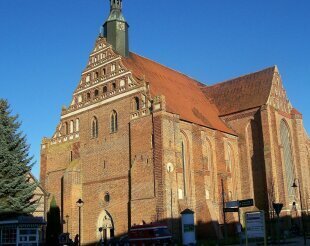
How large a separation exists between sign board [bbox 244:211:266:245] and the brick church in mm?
15527

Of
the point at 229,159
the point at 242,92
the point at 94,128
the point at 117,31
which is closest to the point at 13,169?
the point at 94,128

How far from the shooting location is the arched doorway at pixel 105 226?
117ft

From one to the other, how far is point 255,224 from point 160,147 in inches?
682

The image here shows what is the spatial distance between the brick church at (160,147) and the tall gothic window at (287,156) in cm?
12

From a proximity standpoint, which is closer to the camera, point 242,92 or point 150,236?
point 150,236

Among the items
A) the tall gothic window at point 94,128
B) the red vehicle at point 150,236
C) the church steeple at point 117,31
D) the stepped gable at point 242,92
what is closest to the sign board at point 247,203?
the red vehicle at point 150,236

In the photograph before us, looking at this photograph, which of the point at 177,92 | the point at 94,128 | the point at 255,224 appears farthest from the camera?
the point at 177,92

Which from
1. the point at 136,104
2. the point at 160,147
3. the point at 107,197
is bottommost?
the point at 107,197

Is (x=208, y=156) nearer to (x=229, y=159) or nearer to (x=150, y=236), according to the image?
(x=229, y=159)

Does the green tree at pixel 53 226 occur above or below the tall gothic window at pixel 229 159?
below

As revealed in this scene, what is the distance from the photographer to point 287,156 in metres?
45.0

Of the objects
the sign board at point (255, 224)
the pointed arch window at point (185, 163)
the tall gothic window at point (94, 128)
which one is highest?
the tall gothic window at point (94, 128)

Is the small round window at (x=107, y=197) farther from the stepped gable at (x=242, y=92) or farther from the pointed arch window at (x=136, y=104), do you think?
the stepped gable at (x=242, y=92)

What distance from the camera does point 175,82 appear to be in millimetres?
44562
